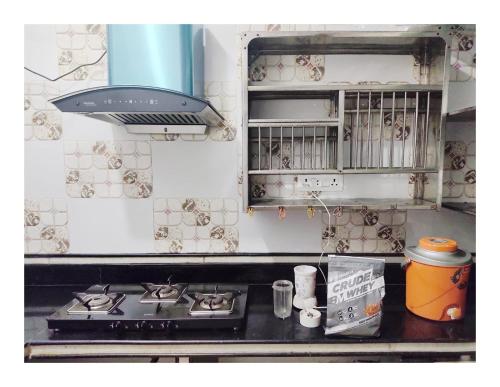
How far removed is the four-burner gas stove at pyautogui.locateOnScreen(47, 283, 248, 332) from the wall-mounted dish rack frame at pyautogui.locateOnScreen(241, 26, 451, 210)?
44 centimetres

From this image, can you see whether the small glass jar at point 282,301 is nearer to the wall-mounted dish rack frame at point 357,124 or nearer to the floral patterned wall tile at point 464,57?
the wall-mounted dish rack frame at point 357,124

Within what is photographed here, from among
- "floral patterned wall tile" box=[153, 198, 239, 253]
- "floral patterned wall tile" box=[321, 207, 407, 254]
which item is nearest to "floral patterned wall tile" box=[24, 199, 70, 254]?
"floral patterned wall tile" box=[153, 198, 239, 253]

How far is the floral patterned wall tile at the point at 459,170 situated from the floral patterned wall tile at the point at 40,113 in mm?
1951

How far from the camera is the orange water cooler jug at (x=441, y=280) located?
133 cm

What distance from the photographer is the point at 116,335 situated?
127 centimetres

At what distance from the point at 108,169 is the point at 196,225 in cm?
53

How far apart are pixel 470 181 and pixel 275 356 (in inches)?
50.6

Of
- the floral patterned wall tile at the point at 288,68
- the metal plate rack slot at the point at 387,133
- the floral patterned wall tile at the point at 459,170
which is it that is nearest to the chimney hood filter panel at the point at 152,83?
the floral patterned wall tile at the point at 288,68

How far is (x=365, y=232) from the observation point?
67.9 inches

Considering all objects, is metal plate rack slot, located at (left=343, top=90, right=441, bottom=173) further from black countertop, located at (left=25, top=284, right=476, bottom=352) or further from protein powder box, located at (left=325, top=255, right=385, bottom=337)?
black countertop, located at (left=25, top=284, right=476, bottom=352)

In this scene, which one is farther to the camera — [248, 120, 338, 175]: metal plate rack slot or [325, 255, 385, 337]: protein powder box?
[248, 120, 338, 175]: metal plate rack slot

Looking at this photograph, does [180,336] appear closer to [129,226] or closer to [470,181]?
[129,226]

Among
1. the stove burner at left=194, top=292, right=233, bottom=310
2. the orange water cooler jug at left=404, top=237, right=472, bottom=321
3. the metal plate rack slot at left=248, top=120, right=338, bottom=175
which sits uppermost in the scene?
the metal plate rack slot at left=248, top=120, right=338, bottom=175

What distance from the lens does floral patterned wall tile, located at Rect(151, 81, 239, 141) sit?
65.6 inches
